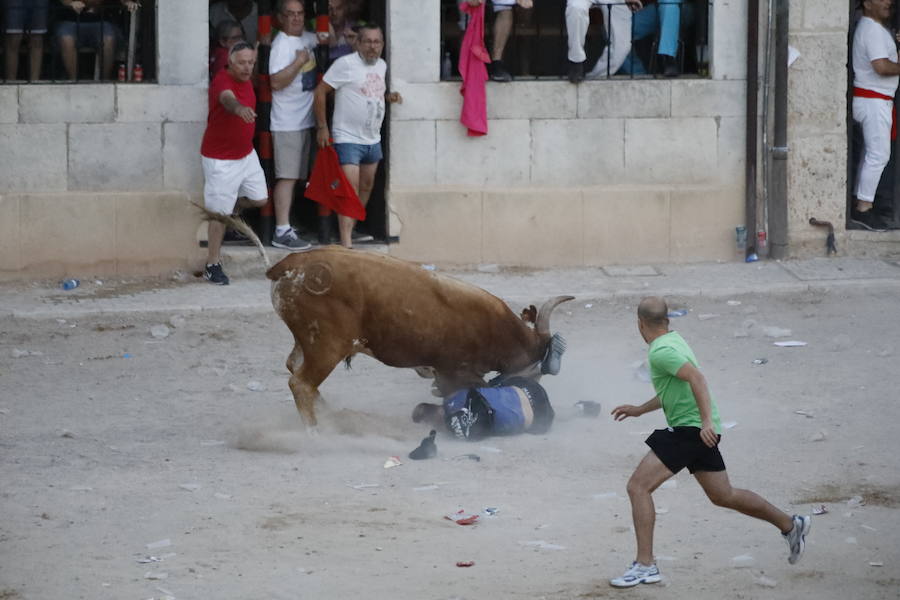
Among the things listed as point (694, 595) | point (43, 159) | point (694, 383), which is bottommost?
point (694, 595)

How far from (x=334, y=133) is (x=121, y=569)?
7009 mm

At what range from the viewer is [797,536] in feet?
22.3

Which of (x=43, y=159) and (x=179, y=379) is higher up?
(x=43, y=159)

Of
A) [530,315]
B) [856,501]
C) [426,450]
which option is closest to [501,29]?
[530,315]

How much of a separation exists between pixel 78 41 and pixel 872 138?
6850 mm

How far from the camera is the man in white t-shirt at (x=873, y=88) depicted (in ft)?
46.1

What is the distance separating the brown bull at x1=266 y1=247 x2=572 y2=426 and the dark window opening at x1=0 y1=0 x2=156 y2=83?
5078 mm

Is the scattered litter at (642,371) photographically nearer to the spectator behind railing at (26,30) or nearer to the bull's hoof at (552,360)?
the bull's hoof at (552,360)

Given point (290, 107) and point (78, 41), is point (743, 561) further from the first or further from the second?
point (78, 41)

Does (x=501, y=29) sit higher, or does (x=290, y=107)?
(x=501, y=29)

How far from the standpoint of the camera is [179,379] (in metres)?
10.9

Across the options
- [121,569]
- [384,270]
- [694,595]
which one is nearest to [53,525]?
[121,569]

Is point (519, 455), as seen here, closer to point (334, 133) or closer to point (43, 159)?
point (334, 133)

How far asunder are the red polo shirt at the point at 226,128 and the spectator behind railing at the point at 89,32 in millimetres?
1063
